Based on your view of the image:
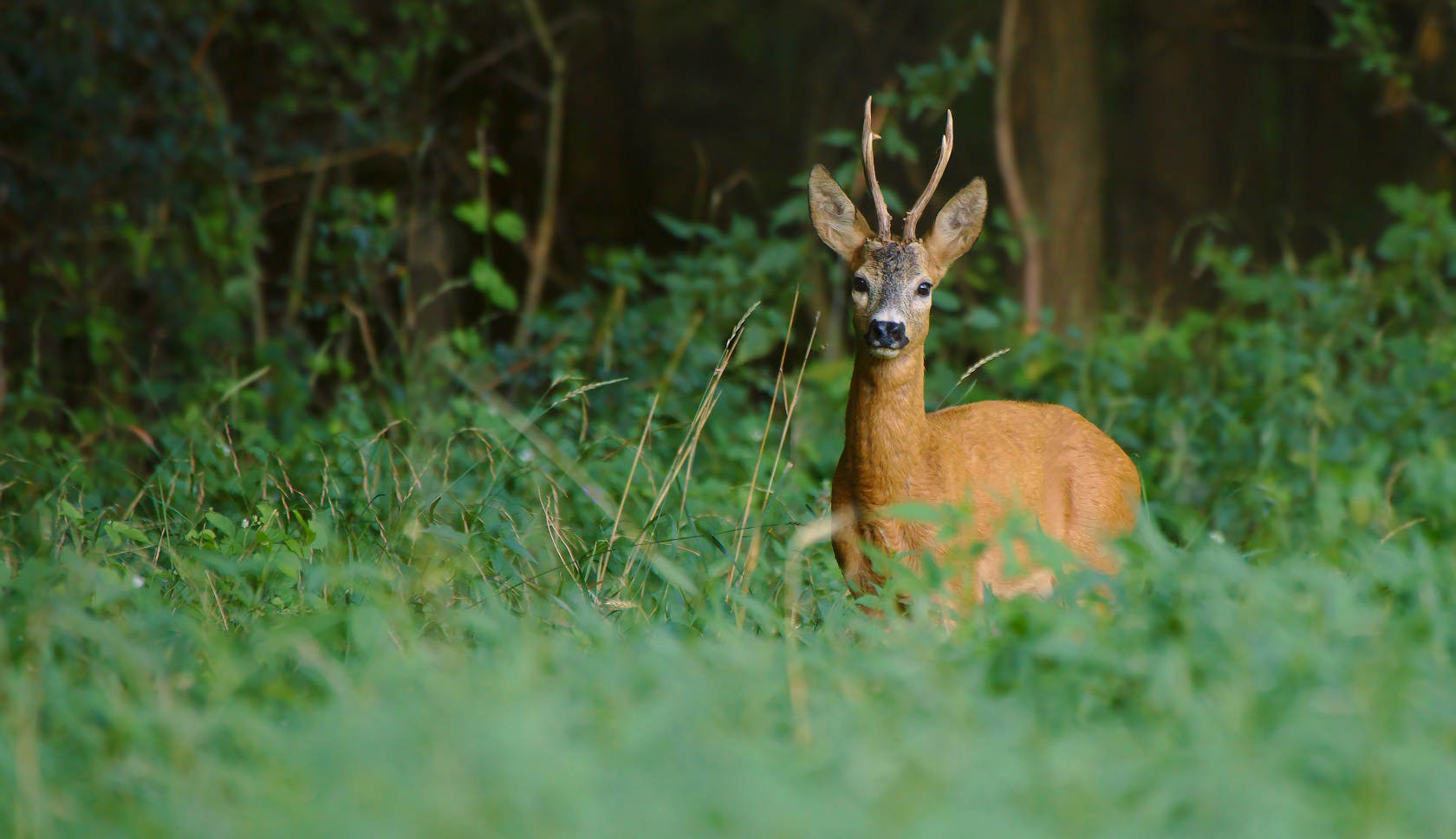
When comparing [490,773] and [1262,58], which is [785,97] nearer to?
[1262,58]

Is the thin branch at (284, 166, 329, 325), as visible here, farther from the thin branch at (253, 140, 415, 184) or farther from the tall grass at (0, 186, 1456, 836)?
the tall grass at (0, 186, 1456, 836)

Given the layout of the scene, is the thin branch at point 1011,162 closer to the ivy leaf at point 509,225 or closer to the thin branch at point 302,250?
the ivy leaf at point 509,225

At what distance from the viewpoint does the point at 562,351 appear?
6141 millimetres

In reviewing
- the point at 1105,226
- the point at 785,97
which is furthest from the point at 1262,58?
the point at 785,97

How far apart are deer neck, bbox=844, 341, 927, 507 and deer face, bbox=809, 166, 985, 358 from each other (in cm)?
5

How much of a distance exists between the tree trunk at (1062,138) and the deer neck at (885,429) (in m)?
4.09

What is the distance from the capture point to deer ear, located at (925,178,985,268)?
14.0 feet

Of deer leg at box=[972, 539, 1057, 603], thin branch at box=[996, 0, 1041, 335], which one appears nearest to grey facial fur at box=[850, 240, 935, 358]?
deer leg at box=[972, 539, 1057, 603]

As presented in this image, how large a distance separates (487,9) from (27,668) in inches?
236

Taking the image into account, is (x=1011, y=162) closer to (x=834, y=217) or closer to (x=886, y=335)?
(x=834, y=217)

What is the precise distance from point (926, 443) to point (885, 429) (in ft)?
0.46

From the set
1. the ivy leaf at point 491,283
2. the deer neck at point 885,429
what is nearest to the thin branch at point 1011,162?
the ivy leaf at point 491,283

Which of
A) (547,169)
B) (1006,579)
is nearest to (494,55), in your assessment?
(547,169)

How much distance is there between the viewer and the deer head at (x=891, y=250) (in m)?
3.90
